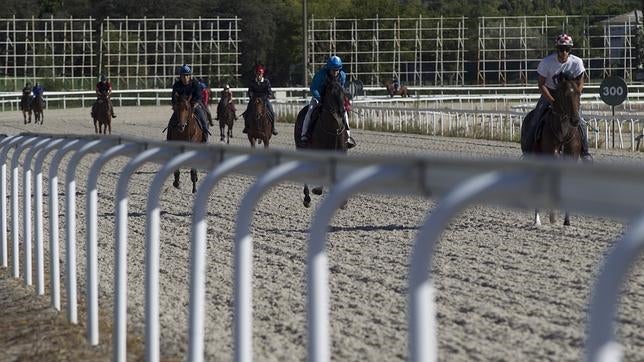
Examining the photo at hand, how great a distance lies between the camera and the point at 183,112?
16.4 meters

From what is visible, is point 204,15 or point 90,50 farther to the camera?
point 204,15

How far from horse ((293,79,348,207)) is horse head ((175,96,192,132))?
2982 millimetres

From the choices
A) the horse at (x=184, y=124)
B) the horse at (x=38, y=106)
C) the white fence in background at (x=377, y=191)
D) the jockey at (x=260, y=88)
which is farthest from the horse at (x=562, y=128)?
the horse at (x=38, y=106)

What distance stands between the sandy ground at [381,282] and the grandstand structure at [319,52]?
199 ft

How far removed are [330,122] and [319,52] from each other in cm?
7058

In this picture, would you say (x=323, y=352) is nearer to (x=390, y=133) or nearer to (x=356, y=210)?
(x=356, y=210)

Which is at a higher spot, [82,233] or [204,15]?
[204,15]

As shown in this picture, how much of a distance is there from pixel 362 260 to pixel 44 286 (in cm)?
213

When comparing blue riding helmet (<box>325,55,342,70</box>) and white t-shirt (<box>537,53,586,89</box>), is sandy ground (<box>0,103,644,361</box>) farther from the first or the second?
blue riding helmet (<box>325,55,342,70</box>)

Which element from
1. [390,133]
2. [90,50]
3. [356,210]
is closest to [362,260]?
[356,210]

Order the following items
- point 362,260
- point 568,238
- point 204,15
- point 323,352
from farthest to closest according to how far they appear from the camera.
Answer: point 204,15, point 568,238, point 362,260, point 323,352

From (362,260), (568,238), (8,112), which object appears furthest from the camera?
(8,112)

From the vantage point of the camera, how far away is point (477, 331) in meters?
6.31

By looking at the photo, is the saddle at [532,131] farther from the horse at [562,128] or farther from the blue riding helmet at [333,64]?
the blue riding helmet at [333,64]
